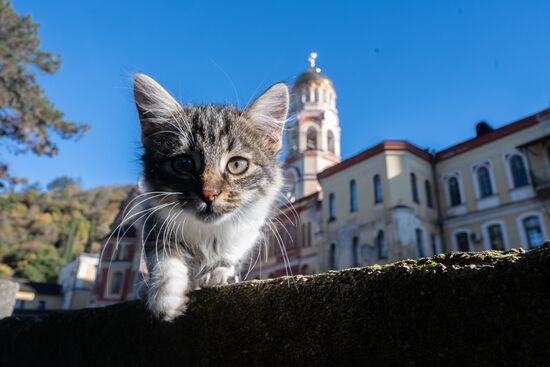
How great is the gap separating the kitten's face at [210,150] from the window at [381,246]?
75.7 ft

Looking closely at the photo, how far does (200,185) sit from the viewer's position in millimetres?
2557

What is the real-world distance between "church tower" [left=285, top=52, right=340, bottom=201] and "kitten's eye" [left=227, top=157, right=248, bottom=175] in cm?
3468

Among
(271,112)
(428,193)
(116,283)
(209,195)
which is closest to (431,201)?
(428,193)

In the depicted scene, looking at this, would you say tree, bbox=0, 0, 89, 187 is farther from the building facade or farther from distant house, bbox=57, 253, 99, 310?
distant house, bbox=57, 253, 99, 310

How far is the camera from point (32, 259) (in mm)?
64125

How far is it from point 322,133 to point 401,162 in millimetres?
15546

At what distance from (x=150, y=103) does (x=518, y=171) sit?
26209 millimetres

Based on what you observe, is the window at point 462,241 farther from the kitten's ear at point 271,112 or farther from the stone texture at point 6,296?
the stone texture at point 6,296

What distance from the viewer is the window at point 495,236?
925 inches

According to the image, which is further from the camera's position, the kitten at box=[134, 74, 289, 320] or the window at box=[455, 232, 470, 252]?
the window at box=[455, 232, 470, 252]

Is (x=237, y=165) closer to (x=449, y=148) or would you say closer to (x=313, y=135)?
(x=449, y=148)

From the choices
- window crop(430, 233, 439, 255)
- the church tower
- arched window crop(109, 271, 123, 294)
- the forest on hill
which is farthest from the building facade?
the forest on hill

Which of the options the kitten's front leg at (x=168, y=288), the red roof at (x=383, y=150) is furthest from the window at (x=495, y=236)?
the kitten's front leg at (x=168, y=288)

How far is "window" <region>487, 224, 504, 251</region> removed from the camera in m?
23.5
